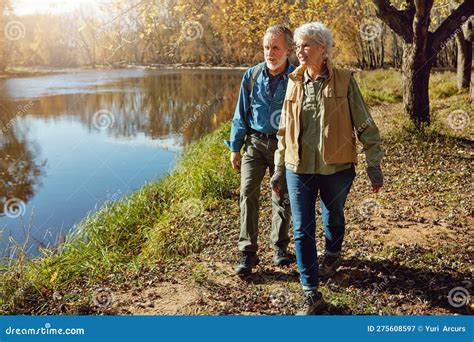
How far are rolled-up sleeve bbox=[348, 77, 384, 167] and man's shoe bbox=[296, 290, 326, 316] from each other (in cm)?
110

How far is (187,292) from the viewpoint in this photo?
4.48 metres

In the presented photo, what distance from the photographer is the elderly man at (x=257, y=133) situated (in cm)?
438

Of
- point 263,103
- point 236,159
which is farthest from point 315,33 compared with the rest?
point 236,159

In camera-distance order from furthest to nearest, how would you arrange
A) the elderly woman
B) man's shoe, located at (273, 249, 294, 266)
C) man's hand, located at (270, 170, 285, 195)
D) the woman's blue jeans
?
man's shoe, located at (273, 249, 294, 266)
man's hand, located at (270, 170, 285, 195)
the woman's blue jeans
the elderly woman

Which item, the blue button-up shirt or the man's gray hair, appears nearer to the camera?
the man's gray hair

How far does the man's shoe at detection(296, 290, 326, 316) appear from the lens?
12.3 ft

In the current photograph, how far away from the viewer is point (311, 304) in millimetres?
3768

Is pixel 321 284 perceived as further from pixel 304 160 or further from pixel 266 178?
pixel 266 178

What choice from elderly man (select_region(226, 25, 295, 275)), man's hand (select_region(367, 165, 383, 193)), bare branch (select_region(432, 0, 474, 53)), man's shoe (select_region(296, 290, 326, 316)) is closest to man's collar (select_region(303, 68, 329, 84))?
elderly man (select_region(226, 25, 295, 275))

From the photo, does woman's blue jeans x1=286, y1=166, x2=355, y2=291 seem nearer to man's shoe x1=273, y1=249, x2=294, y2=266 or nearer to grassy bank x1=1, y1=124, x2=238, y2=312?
man's shoe x1=273, y1=249, x2=294, y2=266

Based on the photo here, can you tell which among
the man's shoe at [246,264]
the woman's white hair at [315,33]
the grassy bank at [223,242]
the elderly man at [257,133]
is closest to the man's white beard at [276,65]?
the elderly man at [257,133]

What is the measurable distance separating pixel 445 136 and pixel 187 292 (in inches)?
267

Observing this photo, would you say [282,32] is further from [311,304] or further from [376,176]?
[311,304]

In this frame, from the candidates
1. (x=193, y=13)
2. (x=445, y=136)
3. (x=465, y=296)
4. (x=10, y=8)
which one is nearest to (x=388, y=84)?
(x=445, y=136)
